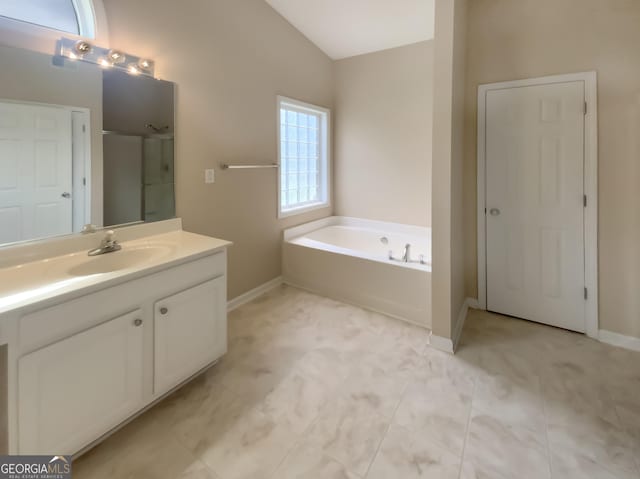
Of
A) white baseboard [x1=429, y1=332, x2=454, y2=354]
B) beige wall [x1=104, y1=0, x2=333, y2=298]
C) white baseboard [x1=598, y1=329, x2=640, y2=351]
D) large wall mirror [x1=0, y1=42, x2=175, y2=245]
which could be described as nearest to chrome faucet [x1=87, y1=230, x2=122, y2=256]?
large wall mirror [x1=0, y1=42, x2=175, y2=245]

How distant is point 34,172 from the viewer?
1.60 metres

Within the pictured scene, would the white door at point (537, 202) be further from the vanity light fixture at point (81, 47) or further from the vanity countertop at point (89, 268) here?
the vanity light fixture at point (81, 47)

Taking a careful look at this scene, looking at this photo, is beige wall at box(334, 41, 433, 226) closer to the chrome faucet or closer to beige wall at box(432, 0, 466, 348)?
beige wall at box(432, 0, 466, 348)

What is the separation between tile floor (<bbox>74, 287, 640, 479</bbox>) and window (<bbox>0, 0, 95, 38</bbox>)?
6.80 ft

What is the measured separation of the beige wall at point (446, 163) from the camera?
201cm

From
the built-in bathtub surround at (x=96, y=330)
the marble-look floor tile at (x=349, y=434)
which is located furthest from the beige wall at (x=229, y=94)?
the marble-look floor tile at (x=349, y=434)

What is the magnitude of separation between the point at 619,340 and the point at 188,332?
9.50ft

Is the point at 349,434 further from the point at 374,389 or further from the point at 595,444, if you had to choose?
the point at 595,444

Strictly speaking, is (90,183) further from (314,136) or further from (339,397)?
(314,136)

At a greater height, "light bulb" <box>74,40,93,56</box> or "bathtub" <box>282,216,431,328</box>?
"light bulb" <box>74,40,93,56</box>

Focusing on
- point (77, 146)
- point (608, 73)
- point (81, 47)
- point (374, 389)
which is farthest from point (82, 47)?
point (608, 73)

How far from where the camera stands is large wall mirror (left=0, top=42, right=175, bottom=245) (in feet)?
5.05

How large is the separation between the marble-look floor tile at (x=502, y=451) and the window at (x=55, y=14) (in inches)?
114

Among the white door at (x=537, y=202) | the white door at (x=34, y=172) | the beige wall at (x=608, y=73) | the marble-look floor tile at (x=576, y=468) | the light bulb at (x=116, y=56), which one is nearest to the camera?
the marble-look floor tile at (x=576, y=468)
